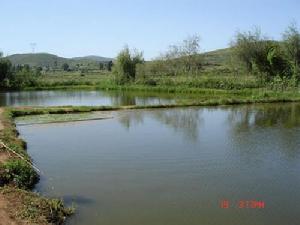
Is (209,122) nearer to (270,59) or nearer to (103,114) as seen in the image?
(103,114)

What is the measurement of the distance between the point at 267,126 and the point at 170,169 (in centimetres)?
1111

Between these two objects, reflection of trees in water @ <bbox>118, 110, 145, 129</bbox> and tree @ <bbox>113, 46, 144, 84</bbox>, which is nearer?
reflection of trees in water @ <bbox>118, 110, 145, 129</bbox>

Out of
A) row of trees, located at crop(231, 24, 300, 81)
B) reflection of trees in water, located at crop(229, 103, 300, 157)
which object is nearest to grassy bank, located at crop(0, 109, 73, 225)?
reflection of trees in water, located at crop(229, 103, 300, 157)

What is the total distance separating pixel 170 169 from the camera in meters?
13.8

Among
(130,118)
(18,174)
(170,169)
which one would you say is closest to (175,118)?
(130,118)

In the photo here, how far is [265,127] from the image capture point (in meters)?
22.9

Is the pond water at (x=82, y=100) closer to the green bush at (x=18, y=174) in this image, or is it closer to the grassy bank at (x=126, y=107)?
the grassy bank at (x=126, y=107)

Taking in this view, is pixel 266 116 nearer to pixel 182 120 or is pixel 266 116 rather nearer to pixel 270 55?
pixel 182 120

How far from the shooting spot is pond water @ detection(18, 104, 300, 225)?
A: 32.6 ft

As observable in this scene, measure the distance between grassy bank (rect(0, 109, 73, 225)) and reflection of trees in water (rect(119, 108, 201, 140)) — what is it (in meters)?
9.04
